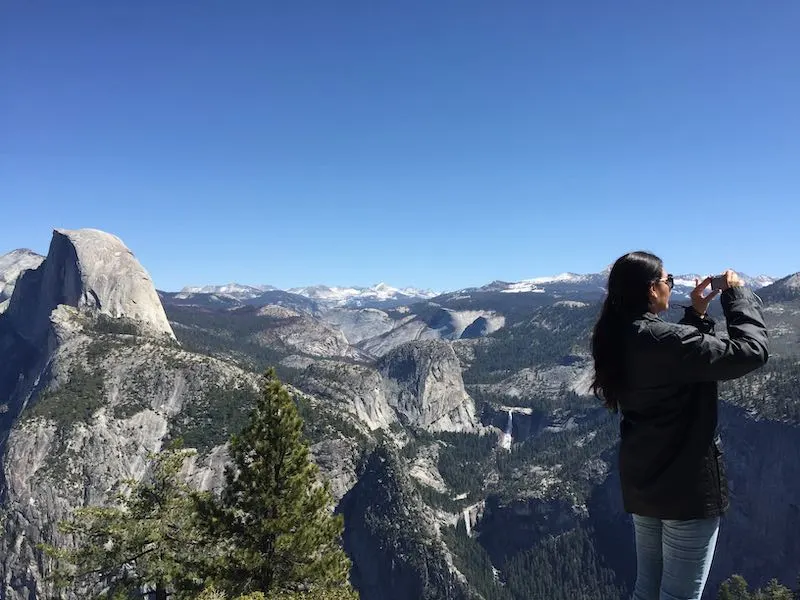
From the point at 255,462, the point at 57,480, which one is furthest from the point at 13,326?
the point at 255,462

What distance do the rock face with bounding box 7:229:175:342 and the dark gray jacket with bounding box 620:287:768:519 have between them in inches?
6598

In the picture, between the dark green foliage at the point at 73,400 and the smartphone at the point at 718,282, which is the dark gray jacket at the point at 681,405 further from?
the dark green foliage at the point at 73,400

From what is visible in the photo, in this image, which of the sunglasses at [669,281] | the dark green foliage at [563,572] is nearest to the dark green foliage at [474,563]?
the dark green foliage at [563,572]

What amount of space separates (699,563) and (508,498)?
168053mm

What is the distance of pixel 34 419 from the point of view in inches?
3792

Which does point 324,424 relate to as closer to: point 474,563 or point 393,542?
point 393,542

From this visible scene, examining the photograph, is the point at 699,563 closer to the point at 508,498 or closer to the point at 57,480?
the point at 57,480

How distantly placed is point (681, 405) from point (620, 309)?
104 cm

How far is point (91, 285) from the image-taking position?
525 ft

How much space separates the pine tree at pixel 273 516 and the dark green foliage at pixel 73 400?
325ft

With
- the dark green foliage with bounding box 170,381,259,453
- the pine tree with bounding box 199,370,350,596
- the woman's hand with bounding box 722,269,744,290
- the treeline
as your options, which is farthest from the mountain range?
the woman's hand with bounding box 722,269,744,290

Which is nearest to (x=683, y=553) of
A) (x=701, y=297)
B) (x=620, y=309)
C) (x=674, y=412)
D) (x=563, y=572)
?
(x=674, y=412)

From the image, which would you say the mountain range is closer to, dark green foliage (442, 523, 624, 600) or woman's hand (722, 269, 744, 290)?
dark green foliage (442, 523, 624, 600)

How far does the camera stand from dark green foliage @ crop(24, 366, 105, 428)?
99.1m
